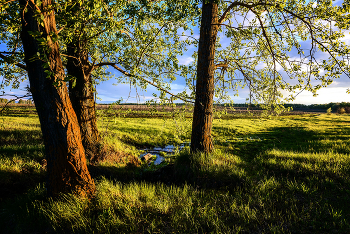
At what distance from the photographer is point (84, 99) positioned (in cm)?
875

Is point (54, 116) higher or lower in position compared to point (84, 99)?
lower

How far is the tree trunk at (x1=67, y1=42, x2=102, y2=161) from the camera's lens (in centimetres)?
864

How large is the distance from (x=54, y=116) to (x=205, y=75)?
209 inches

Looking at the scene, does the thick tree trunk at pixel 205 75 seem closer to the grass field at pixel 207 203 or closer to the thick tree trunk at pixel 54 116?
the grass field at pixel 207 203

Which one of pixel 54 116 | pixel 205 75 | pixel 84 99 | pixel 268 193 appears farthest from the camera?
pixel 84 99

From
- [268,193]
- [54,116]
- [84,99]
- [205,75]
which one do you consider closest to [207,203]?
[268,193]

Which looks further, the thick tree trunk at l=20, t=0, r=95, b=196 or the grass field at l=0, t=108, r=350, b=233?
the thick tree trunk at l=20, t=0, r=95, b=196

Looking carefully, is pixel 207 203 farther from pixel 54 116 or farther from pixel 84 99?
pixel 84 99

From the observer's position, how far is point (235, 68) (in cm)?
870

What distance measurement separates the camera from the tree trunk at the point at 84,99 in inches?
340

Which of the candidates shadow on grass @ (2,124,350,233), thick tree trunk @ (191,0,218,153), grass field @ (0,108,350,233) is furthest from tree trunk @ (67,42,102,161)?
thick tree trunk @ (191,0,218,153)

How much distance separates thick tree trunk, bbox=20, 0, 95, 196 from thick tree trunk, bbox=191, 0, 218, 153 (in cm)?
438

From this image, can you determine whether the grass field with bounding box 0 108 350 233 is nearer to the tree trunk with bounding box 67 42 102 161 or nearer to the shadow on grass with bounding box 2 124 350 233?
the shadow on grass with bounding box 2 124 350 233

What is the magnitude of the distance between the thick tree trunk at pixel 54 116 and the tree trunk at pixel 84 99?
3983 mm
